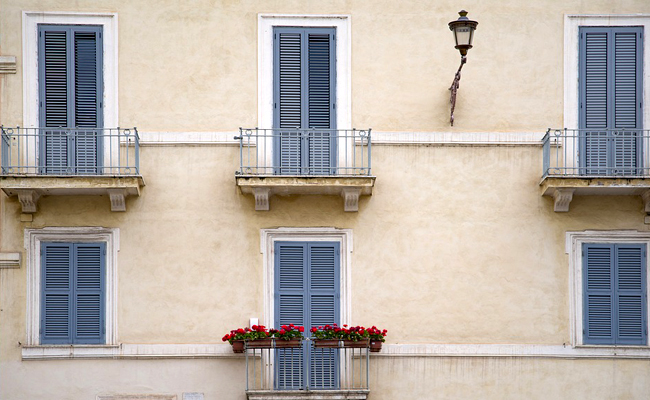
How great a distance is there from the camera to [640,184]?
17.8 metres

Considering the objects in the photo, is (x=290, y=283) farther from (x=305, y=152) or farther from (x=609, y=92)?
(x=609, y=92)

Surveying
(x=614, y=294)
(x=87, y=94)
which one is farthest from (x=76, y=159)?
(x=614, y=294)

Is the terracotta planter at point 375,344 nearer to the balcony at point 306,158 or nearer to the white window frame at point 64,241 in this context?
the balcony at point 306,158

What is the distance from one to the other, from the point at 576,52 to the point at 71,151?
8.42 m

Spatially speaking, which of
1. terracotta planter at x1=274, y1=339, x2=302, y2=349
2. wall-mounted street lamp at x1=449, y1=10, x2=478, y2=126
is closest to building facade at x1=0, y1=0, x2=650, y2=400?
terracotta planter at x1=274, y1=339, x2=302, y2=349

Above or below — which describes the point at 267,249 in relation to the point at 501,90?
below

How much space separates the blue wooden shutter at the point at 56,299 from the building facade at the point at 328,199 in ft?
0.12

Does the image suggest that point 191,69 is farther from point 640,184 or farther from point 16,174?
point 640,184

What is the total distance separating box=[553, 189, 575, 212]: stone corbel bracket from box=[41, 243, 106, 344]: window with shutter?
7381mm

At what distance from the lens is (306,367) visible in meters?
18.0

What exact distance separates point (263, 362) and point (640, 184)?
6.62 meters

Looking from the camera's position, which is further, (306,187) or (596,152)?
(596,152)

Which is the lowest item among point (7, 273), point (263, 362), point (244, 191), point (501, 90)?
point (263, 362)

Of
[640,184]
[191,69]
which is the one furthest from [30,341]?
[640,184]
